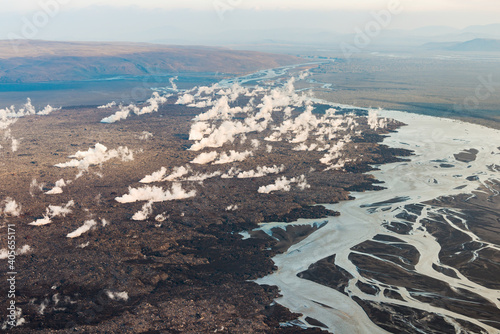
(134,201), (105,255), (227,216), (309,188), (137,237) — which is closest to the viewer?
(105,255)

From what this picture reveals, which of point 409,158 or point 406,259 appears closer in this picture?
point 406,259

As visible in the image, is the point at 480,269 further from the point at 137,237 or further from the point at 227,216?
the point at 137,237

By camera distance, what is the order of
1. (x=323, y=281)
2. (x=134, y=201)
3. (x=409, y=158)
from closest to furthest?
(x=323, y=281) < (x=134, y=201) < (x=409, y=158)

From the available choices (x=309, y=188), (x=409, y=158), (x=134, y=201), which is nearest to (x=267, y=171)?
(x=309, y=188)

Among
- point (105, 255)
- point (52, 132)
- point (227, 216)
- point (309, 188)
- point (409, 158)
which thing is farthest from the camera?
point (52, 132)

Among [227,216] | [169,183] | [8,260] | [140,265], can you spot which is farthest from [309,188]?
[8,260]

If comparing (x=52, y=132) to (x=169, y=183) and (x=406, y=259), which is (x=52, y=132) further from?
(x=406, y=259)

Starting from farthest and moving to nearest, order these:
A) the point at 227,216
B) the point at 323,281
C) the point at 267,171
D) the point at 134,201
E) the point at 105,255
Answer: the point at 267,171
the point at 134,201
the point at 227,216
the point at 105,255
the point at 323,281
